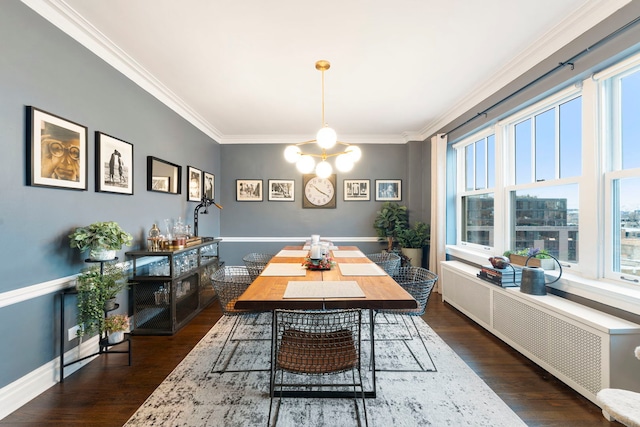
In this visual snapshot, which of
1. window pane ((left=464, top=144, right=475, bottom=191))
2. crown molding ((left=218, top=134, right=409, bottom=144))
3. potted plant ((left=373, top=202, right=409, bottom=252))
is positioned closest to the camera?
window pane ((left=464, top=144, right=475, bottom=191))

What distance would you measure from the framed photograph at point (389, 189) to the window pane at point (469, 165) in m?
1.38

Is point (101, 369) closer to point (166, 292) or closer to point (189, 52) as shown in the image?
point (166, 292)

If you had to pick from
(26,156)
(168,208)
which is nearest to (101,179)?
(26,156)

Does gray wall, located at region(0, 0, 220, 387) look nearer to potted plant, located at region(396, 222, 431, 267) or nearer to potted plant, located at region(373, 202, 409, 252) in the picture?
potted plant, located at region(373, 202, 409, 252)

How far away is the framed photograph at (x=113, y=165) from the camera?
8.68 feet

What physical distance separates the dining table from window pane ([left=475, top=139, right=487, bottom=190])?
2.34m

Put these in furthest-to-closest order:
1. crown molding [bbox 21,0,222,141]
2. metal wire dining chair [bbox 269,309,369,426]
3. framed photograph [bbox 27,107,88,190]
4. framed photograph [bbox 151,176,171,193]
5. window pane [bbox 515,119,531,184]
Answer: framed photograph [bbox 151,176,171,193], window pane [bbox 515,119,531,184], crown molding [bbox 21,0,222,141], framed photograph [bbox 27,107,88,190], metal wire dining chair [bbox 269,309,369,426]

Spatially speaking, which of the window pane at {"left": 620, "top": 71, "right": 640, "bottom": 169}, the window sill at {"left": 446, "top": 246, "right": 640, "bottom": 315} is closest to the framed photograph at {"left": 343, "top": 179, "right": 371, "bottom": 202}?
the window sill at {"left": 446, "top": 246, "right": 640, "bottom": 315}

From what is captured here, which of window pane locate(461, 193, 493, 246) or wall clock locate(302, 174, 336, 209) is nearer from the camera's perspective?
window pane locate(461, 193, 493, 246)

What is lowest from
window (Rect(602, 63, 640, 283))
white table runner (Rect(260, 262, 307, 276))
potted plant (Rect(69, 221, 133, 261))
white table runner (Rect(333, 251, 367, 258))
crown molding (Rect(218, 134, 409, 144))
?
white table runner (Rect(260, 262, 307, 276))

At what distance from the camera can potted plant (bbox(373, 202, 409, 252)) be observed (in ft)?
17.6

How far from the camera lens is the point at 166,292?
3.20 m

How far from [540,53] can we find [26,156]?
4252mm

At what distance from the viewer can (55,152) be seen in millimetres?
2199
